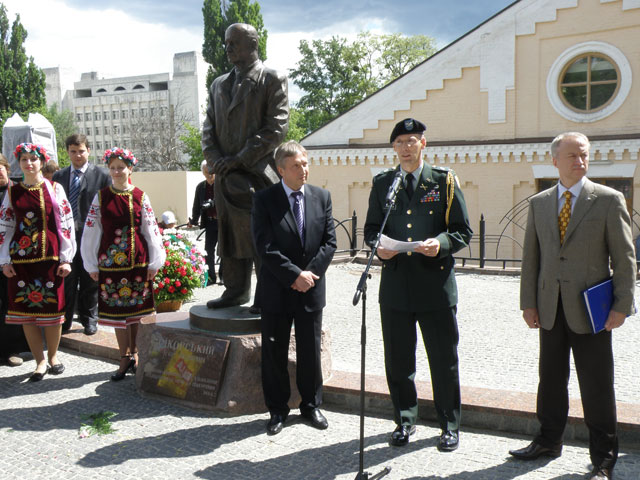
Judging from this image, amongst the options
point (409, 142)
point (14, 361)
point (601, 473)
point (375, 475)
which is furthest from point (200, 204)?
point (601, 473)

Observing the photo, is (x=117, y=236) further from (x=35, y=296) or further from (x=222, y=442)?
(x=222, y=442)

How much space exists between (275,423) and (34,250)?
2761mm

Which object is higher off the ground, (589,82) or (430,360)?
(589,82)

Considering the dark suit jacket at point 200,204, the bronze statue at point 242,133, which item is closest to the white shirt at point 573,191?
the bronze statue at point 242,133

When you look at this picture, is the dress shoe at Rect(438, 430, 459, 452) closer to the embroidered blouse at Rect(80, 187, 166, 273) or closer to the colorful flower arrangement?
the embroidered blouse at Rect(80, 187, 166, 273)

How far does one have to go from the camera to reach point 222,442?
13.4 ft

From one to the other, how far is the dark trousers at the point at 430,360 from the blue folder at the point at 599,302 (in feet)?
2.66

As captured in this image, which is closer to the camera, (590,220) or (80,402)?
(590,220)

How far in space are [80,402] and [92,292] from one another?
7.19 feet

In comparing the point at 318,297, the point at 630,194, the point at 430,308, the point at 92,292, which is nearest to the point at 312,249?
the point at 318,297

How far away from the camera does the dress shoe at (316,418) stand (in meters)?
4.27

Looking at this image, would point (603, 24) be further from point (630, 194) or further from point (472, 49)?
point (630, 194)

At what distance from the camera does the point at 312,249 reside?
4.21 meters

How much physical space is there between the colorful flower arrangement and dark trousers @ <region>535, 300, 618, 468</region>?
5271 mm
